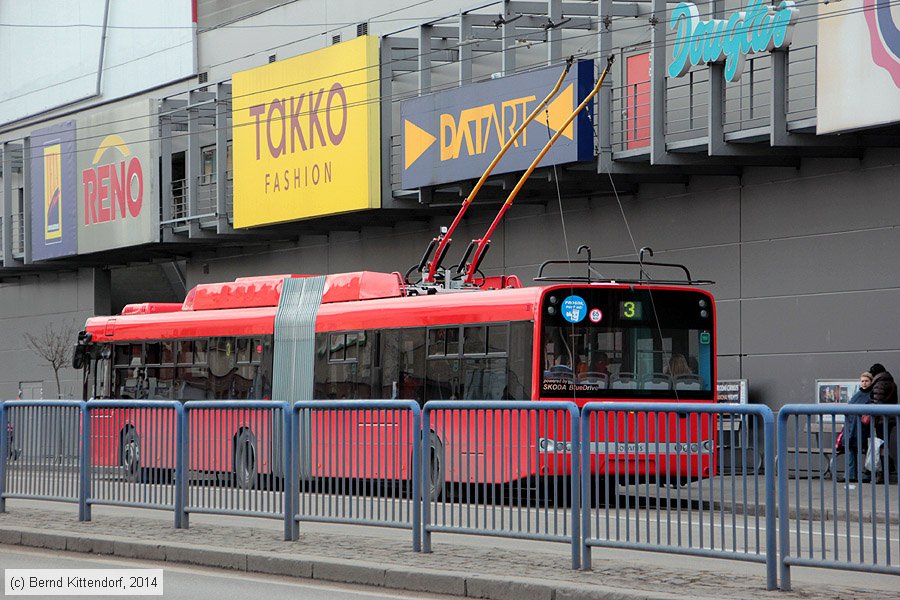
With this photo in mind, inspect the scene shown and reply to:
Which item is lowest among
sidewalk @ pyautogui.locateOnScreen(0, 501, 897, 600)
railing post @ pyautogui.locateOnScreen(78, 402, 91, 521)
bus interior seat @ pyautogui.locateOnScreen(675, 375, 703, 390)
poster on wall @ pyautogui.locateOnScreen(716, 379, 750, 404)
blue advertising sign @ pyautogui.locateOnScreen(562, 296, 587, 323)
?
sidewalk @ pyautogui.locateOnScreen(0, 501, 897, 600)

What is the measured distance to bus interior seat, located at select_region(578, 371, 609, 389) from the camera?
18672 mm

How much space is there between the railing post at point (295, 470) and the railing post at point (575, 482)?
3.10 metres

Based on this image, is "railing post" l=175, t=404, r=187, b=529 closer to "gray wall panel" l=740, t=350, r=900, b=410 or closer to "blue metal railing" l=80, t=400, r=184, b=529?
"blue metal railing" l=80, t=400, r=184, b=529

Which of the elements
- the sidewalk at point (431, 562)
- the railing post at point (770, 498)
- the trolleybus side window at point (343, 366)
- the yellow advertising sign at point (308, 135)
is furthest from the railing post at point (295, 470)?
the yellow advertising sign at point (308, 135)

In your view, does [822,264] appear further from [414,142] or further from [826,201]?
[414,142]

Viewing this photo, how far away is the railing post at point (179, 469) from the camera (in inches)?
561

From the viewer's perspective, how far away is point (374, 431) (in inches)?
495

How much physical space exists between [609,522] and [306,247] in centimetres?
2619

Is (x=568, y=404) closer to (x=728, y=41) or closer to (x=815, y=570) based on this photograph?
(x=815, y=570)

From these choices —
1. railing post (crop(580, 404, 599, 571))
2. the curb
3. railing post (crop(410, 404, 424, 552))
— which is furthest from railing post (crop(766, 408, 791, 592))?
railing post (crop(410, 404, 424, 552))

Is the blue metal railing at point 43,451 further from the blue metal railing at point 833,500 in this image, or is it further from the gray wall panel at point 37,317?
the gray wall panel at point 37,317

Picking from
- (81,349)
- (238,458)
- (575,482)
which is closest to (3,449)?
(238,458)

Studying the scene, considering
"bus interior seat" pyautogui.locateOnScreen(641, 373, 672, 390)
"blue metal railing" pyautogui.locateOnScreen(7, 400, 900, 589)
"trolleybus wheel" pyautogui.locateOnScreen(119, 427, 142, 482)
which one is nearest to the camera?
"blue metal railing" pyautogui.locateOnScreen(7, 400, 900, 589)

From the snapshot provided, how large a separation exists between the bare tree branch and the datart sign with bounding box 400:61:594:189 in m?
15.8
